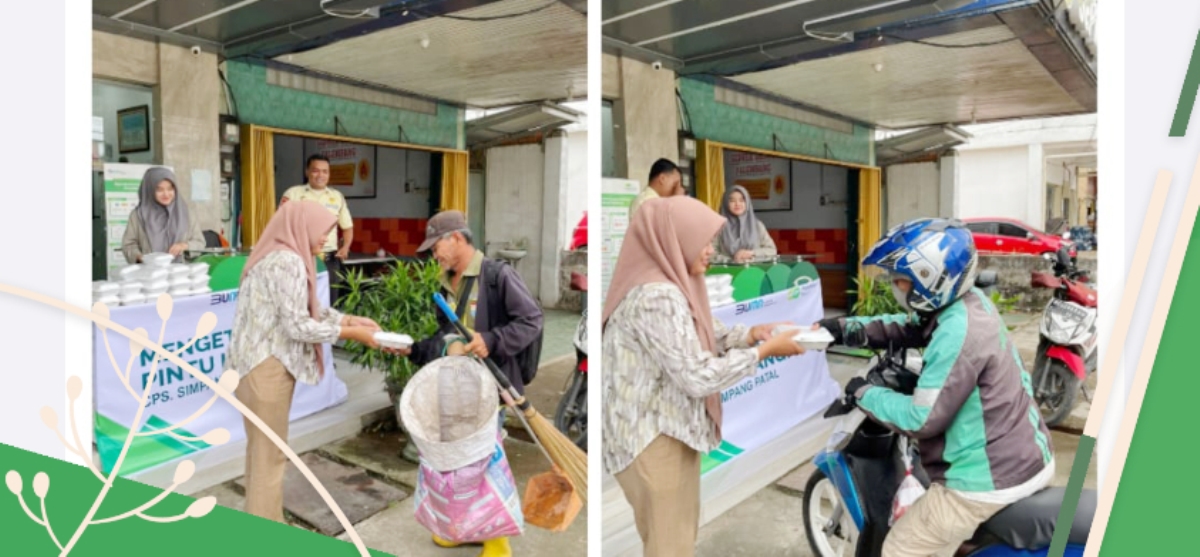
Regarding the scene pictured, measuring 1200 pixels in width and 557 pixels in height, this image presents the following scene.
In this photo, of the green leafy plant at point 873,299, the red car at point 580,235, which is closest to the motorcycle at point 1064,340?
the green leafy plant at point 873,299

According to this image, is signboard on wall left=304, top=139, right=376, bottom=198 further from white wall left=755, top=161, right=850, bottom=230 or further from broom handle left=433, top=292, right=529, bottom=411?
white wall left=755, top=161, right=850, bottom=230

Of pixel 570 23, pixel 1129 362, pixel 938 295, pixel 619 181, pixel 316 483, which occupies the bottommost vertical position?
pixel 316 483

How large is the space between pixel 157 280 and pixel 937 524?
7.65ft

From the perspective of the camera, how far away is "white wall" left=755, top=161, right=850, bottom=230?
6.05 feet

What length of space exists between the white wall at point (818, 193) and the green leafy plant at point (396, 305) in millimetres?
944

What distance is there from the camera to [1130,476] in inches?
67.8

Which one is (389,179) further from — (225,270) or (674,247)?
(674,247)

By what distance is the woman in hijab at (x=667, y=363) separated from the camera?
182 centimetres

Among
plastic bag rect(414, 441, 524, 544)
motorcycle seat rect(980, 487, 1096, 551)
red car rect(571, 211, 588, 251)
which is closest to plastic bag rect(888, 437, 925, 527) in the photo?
motorcycle seat rect(980, 487, 1096, 551)

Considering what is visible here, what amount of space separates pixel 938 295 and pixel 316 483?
1693 mm

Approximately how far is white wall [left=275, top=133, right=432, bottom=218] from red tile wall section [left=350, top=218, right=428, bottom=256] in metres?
0.02

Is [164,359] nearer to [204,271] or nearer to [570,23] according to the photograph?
[204,271]

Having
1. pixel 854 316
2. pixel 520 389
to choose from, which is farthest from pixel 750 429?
pixel 520 389

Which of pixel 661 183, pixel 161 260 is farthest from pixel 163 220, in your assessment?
pixel 661 183
